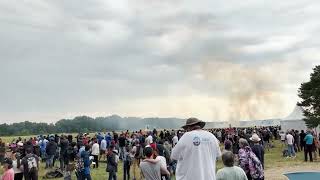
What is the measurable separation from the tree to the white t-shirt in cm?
3898

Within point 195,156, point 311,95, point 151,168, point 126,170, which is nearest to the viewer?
point 195,156

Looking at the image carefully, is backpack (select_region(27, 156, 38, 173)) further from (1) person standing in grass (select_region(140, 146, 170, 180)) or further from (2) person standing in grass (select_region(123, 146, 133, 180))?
(1) person standing in grass (select_region(140, 146, 170, 180))

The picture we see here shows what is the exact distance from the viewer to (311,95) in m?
44.9

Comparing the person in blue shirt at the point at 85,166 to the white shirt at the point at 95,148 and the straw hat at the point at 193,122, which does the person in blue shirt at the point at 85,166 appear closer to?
the white shirt at the point at 95,148

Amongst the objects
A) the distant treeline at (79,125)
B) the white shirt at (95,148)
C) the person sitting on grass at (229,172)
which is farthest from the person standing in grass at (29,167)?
the distant treeline at (79,125)

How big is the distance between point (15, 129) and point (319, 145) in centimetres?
11833

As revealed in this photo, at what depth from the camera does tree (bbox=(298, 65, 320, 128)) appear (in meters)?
43.6

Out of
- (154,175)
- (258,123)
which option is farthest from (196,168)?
(258,123)

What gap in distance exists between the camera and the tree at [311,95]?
143 feet

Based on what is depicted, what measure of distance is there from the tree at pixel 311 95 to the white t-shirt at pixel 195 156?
3898 centimetres

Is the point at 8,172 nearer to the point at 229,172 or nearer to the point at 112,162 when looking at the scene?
the point at 229,172

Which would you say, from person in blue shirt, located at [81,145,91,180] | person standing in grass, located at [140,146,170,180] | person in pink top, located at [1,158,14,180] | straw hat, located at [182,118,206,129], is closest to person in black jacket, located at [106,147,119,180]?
person in blue shirt, located at [81,145,91,180]

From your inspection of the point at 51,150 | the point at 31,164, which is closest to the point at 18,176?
the point at 31,164

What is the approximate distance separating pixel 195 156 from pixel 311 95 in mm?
42130
